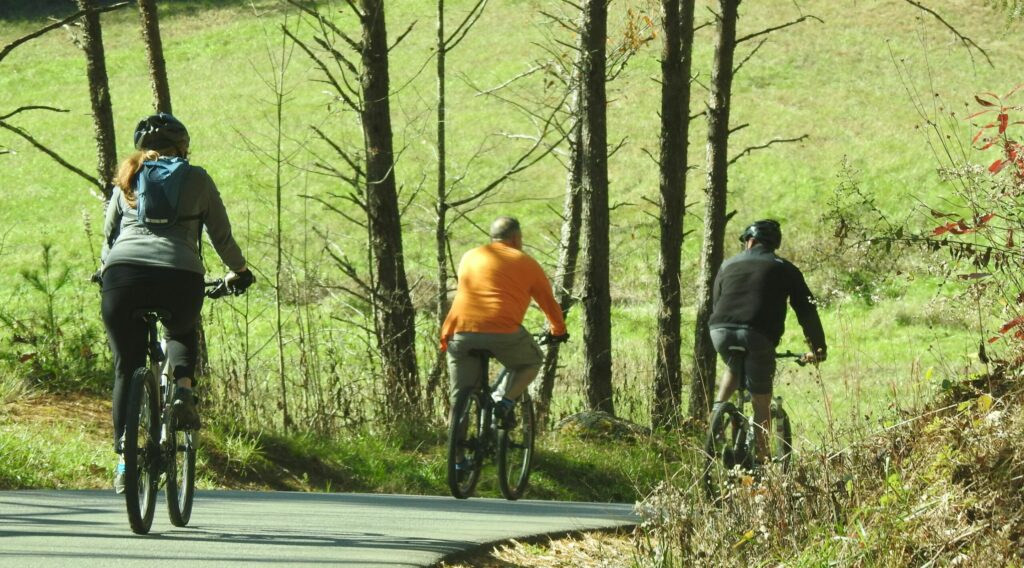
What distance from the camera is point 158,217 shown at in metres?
6.46

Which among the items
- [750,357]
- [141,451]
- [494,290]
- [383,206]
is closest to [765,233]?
[750,357]

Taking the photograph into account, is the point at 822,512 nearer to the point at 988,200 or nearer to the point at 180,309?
the point at 988,200

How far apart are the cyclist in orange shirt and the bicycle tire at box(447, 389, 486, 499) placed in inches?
4.9

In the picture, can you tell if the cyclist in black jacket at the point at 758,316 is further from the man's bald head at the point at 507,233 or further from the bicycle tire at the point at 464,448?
the bicycle tire at the point at 464,448

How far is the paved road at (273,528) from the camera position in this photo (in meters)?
6.23

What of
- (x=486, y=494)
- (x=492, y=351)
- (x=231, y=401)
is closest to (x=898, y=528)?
(x=492, y=351)

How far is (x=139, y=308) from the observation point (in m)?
6.45

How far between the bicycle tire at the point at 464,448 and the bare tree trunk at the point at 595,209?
4.98 meters

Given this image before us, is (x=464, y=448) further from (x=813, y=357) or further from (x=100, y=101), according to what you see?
(x=100, y=101)

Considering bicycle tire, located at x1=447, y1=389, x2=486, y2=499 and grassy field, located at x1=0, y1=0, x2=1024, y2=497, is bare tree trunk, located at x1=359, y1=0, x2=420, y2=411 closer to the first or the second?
bicycle tire, located at x1=447, y1=389, x2=486, y2=499

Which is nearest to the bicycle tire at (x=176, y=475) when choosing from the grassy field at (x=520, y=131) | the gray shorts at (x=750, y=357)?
the gray shorts at (x=750, y=357)

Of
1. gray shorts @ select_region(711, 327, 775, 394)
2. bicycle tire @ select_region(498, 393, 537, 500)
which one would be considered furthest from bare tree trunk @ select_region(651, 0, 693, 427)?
gray shorts @ select_region(711, 327, 775, 394)

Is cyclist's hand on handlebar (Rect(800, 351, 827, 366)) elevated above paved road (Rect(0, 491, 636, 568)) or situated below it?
above

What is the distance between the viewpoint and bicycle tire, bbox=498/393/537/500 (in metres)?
9.73
